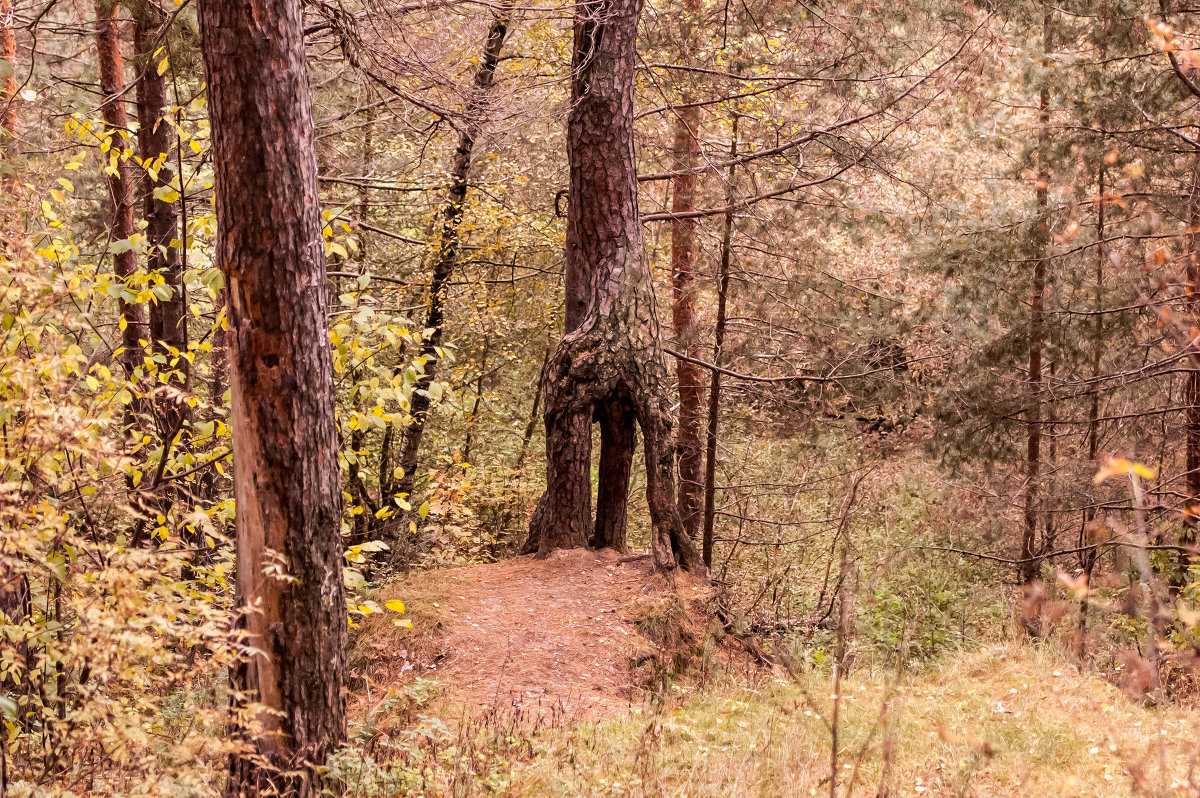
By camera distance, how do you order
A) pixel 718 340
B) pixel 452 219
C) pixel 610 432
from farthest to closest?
pixel 718 340, pixel 452 219, pixel 610 432

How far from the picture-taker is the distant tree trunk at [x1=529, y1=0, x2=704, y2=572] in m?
8.10

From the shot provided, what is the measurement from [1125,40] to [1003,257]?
281 cm

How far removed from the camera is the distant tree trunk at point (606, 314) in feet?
26.6

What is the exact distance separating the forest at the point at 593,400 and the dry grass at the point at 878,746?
5 centimetres

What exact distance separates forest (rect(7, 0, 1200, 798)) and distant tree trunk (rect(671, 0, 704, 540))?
103 millimetres

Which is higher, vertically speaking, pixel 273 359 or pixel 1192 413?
pixel 273 359

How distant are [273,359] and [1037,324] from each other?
1034cm

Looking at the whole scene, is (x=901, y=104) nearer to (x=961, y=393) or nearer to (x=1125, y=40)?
(x=1125, y=40)

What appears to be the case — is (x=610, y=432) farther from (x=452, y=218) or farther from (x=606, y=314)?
(x=452, y=218)

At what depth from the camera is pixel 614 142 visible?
8.32 metres

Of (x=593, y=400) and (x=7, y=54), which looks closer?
(x=7, y=54)

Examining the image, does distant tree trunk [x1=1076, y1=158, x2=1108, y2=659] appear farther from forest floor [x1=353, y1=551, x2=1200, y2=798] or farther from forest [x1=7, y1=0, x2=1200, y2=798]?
forest floor [x1=353, y1=551, x2=1200, y2=798]

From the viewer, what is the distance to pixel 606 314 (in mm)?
8172

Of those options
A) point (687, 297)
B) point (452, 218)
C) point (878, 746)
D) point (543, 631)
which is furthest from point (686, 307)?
point (878, 746)
